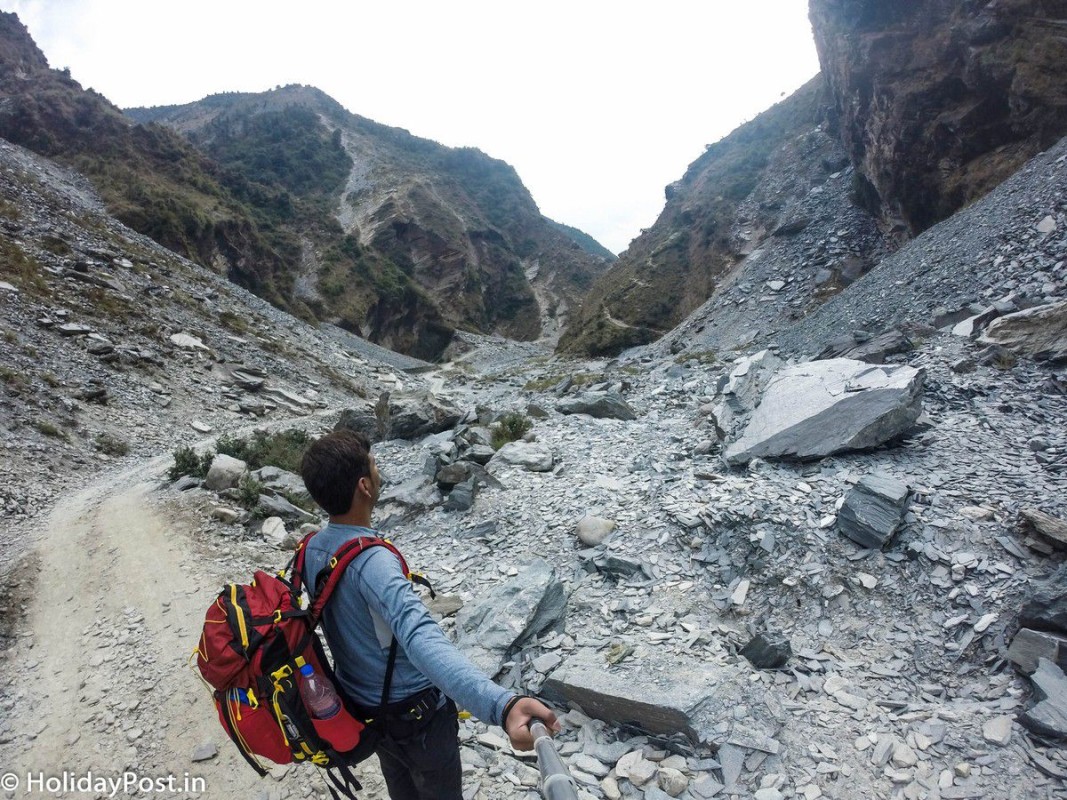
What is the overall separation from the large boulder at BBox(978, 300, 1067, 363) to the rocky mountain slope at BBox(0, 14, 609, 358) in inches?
1907

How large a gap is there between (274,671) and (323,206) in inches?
3619

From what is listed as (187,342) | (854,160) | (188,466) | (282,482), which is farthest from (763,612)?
(854,160)

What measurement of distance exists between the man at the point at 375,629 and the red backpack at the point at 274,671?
8 cm

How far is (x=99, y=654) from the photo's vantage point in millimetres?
6066

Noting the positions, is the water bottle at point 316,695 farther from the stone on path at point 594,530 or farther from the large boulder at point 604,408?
the large boulder at point 604,408

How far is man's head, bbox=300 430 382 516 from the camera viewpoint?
245 centimetres

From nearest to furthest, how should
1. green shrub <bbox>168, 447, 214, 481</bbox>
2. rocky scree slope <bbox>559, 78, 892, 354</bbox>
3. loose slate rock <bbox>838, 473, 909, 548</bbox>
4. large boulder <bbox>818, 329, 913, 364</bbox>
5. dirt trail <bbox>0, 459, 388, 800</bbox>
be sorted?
dirt trail <bbox>0, 459, 388, 800</bbox>
loose slate rock <bbox>838, 473, 909, 548</bbox>
large boulder <bbox>818, 329, 913, 364</bbox>
green shrub <bbox>168, 447, 214, 481</bbox>
rocky scree slope <bbox>559, 78, 892, 354</bbox>

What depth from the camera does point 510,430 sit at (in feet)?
40.2

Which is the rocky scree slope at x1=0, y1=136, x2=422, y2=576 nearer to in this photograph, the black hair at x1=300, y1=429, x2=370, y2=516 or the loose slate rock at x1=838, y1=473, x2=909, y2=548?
the black hair at x1=300, y1=429, x2=370, y2=516

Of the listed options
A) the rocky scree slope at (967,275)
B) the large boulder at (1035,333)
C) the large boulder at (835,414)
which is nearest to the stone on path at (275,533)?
the large boulder at (835,414)

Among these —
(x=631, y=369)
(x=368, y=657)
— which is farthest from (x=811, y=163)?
(x=368, y=657)

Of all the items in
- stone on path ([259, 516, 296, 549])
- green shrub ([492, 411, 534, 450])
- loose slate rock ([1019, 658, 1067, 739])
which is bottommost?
loose slate rock ([1019, 658, 1067, 739])

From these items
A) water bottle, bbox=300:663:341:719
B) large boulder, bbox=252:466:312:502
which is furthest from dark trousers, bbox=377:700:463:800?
large boulder, bbox=252:466:312:502

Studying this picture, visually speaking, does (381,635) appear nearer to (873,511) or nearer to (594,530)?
(594,530)
